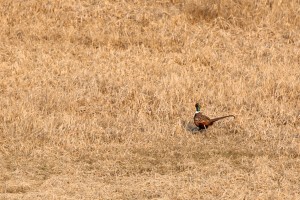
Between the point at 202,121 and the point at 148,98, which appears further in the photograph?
the point at 148,98

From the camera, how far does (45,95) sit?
35.0 ft

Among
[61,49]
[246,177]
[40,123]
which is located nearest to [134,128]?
[40,123]

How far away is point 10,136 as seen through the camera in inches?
364

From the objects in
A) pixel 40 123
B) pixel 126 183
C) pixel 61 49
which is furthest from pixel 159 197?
pixel 61 49

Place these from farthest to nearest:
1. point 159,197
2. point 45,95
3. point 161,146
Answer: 1. point 45,95
2. point 161,146
3. point 159,197

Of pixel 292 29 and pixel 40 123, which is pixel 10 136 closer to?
pixel 40 123

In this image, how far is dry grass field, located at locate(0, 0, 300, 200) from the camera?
793cm

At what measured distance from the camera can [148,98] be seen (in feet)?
35.1

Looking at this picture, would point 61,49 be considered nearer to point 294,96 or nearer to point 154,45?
point 154,45

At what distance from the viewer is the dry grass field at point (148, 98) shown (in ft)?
26.0

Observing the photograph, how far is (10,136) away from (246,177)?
11.5ft

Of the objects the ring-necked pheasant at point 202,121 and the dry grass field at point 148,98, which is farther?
the ring-necked pheasant at point 202,121

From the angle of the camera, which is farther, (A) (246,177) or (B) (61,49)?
(B) (61,49)

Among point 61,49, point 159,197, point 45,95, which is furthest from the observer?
point 61,49
